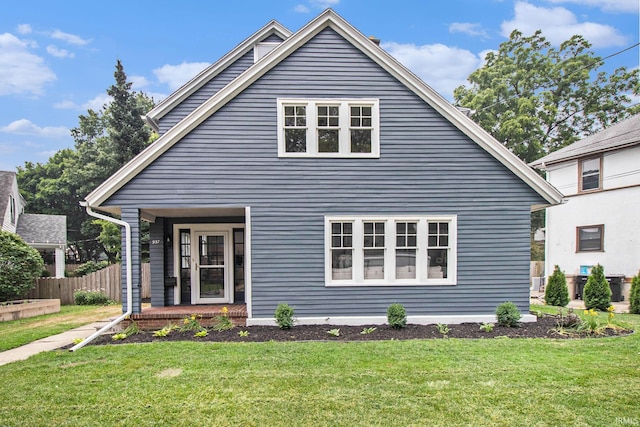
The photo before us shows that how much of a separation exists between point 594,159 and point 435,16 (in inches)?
352

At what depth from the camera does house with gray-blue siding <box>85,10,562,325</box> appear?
8.30 metres

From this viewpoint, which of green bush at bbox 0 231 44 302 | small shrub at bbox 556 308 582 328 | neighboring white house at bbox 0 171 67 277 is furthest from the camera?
neighboring white house at bbox 0 171 67 277

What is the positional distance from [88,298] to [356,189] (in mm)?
11828

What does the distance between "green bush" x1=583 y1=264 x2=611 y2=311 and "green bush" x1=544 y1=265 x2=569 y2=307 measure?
0.60 m

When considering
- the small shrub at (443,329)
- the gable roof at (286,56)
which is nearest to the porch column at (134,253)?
the gable roof at (286,56)

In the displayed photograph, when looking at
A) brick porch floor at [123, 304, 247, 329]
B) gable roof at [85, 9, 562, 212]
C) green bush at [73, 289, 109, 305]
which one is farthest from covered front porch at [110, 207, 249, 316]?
green bush at [73, 289, 109, 305]

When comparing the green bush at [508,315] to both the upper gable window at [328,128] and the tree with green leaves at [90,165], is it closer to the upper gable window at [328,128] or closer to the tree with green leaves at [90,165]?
the upper gable window at [328,128]

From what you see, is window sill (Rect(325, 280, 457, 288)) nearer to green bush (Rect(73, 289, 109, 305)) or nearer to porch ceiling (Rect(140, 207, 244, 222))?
porch ceiling (Rect(140, 207, 244, 222))

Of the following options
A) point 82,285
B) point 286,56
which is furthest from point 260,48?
point 82,285

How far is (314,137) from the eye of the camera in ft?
27.6

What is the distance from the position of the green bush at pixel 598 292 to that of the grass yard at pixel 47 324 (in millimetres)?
14841

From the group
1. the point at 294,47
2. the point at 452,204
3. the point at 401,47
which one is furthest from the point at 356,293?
the point at 401,47

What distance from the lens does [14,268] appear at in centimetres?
1182

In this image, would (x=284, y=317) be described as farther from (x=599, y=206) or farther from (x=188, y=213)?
(x=599, y=206)
